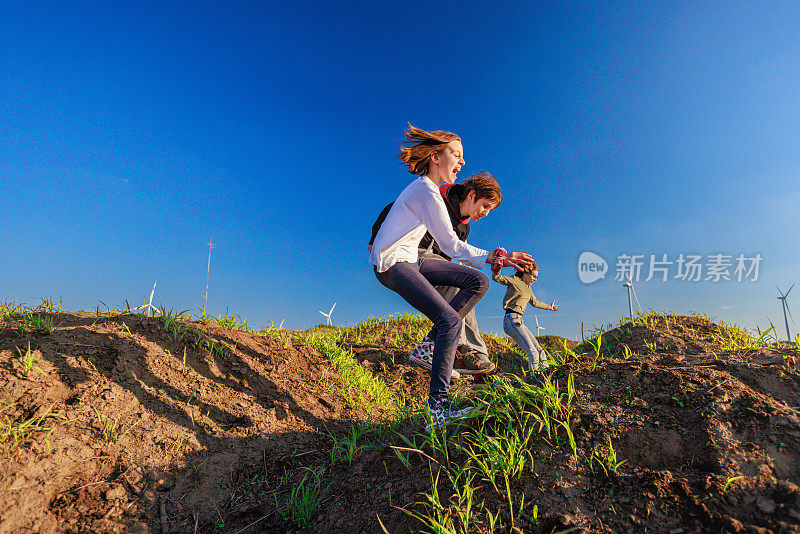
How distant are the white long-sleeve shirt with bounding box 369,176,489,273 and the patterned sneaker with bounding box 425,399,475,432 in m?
1.17

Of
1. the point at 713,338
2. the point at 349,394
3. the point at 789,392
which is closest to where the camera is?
the point at 789,392

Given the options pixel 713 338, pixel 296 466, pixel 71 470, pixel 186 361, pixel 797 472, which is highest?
pixel 713 338

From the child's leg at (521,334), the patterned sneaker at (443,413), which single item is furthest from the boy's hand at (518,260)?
the child's leg at (521,334)

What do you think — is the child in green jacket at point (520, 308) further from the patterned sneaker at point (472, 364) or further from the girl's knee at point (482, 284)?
the girl's knee at point (482, 284)

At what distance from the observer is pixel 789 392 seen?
2.67m

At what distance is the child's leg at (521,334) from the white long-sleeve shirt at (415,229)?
11.5 feet

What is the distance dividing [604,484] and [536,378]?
3.14 ft

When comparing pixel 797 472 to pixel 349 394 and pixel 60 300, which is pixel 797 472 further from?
pixel 60 300

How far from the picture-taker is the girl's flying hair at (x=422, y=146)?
169 inches

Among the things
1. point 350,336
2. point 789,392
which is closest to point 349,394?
point 350,336

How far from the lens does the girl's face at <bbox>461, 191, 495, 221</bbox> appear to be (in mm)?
5363

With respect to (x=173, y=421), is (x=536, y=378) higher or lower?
higher

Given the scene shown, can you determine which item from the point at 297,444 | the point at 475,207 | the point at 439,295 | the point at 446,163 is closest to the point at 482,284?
the point at 439,295

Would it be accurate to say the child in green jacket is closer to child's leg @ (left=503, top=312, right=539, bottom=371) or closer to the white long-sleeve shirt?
child's leg @ (left=503, top=312, right=539, bottom=371)
